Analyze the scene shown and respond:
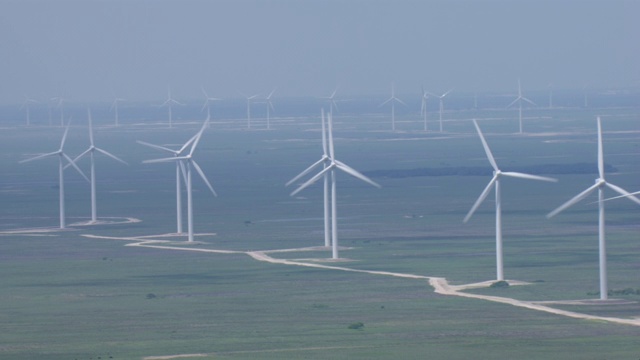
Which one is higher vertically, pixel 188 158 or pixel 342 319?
pixel 188 158

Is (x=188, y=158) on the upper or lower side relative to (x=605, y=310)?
Result: upper

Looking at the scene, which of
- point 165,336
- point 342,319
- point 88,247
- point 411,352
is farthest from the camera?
point 88,247

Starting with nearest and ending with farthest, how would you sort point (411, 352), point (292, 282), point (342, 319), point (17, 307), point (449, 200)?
point (411, 352), point (342, 319), point (17, 307), point (292, 282), point (449, 200)

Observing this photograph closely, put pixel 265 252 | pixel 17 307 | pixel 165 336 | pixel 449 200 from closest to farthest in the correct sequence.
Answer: pixel 165 336
pixel 17 307
pixel 265 252
pixel 449 200

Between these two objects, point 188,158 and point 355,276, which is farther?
point 188,158

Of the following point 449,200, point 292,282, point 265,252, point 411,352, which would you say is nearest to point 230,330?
point 411,352

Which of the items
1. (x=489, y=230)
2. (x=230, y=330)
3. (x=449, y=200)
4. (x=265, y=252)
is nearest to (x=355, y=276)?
(x=265, y=252)

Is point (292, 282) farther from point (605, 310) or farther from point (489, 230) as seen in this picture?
point (489, 230)

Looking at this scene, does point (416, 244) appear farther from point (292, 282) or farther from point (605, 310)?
point (605, 310)

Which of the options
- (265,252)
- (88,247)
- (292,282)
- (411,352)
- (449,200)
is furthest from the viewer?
(449,200)
